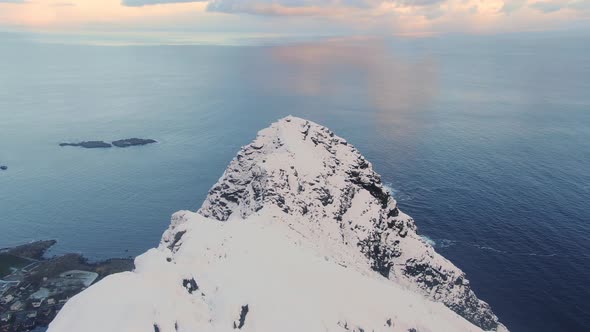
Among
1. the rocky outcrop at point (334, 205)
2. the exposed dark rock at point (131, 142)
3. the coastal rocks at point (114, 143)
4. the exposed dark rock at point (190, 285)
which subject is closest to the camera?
the exposed dark rock at point (190, 285)

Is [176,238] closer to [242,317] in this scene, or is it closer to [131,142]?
[242,317]

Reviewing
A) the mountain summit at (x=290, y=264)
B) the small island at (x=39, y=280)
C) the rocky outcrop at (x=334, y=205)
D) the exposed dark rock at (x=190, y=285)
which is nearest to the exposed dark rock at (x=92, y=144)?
the small island at (x=39, y=280)

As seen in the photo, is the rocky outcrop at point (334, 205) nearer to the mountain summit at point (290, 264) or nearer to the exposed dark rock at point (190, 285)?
the mountain summit at point (290, 264)

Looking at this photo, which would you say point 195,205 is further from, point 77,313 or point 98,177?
point 77,313

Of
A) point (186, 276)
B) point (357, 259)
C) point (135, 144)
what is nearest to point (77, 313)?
point (186, 276)

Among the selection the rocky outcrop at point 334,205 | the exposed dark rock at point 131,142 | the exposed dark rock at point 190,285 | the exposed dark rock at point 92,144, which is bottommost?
the exposed dark rock at point 92,144

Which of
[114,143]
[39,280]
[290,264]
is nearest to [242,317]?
[290,264]

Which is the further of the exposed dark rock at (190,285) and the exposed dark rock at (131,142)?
the exposed dark rock at (131,142)
